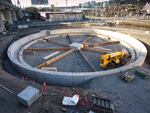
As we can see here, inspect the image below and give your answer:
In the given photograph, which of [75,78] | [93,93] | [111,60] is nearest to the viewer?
[93,93]

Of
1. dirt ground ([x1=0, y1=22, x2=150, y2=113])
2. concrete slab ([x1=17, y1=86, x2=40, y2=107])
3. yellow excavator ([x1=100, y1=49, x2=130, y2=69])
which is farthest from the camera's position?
yellow excavator ([x1=100, y1=49, x2=130, y2=69])

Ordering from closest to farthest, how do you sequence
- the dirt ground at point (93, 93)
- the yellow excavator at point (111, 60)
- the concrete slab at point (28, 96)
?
the concrete slab at point (28, 96) → the dirt ground at point (93, 93) → the yellow excavator at point (111, 60)

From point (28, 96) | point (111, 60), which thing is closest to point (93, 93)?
point (28, 96)

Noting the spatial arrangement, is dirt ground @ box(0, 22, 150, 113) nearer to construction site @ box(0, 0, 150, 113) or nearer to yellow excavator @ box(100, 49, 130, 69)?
construction site @ box(0, 0, 150, 113)

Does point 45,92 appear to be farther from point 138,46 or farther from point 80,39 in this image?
point 80,39

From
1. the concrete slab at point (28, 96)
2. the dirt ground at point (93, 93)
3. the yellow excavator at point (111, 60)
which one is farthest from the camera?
the yellow excavator at point (111, 60)

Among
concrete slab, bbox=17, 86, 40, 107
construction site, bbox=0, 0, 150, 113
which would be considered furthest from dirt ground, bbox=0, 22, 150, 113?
concrete slab, bbox=17, 86, 40, 107

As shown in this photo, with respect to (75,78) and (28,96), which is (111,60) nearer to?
(75,78)

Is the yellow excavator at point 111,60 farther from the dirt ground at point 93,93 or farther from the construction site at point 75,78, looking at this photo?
the dirt ground at point 93,93

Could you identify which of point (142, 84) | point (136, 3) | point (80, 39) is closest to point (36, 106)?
point (142, 84)

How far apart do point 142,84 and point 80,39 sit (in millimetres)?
19066

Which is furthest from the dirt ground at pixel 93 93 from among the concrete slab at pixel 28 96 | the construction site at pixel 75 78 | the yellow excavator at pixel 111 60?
the yellow excavator at pixel 111 60

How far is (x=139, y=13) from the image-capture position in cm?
6162

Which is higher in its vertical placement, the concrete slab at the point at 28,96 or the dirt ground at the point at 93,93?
the concrete slab at the point at 28,96
